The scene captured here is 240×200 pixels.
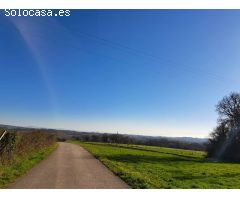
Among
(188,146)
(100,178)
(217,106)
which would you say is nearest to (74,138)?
(188,146)

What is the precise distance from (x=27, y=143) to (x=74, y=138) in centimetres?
10443

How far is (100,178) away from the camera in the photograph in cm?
1600

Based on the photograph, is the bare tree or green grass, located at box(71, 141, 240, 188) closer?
green grass, located at box(71, 141, 240, 188)

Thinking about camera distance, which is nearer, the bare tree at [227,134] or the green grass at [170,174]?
the green grass at [170,174]

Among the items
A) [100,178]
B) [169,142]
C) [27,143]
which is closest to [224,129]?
[27,143]

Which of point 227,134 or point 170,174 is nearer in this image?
point 170,174
